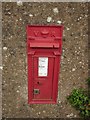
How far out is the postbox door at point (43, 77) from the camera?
12.9 feet

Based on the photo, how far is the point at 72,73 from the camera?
404 centimetres

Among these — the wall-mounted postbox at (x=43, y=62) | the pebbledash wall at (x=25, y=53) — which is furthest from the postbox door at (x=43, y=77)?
the pebbledash wall at (x=25, y=53)

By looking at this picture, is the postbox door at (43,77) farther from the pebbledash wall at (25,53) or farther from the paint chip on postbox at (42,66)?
the pebbledash wall at (25,53)

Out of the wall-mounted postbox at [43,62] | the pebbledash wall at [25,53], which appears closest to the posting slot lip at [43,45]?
the wall-mounted postbox at [43,62]

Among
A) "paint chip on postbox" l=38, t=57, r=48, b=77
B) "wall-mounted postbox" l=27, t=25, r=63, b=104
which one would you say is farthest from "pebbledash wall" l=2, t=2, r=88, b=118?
"paint chip on postbox" l=38, t=57, r=48, b=77

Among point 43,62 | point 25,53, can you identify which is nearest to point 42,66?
point 43,62

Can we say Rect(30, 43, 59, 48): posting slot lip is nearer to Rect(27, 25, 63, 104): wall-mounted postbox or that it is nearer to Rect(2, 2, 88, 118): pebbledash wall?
Rect(27, 25, 63, 104): wall-mounted postbox

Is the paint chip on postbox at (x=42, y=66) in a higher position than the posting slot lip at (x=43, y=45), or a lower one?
lower

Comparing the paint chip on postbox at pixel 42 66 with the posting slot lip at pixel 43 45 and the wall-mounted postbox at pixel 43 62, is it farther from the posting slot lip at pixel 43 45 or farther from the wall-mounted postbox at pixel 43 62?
the posting slot lip at pixel 43 45

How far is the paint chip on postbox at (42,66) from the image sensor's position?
3918 mm

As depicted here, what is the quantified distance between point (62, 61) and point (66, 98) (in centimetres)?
55

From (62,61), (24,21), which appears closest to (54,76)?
(62,61)

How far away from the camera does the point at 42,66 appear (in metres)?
3.97

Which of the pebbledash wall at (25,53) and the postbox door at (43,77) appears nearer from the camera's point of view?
the pebbledash wall at (25,53)
